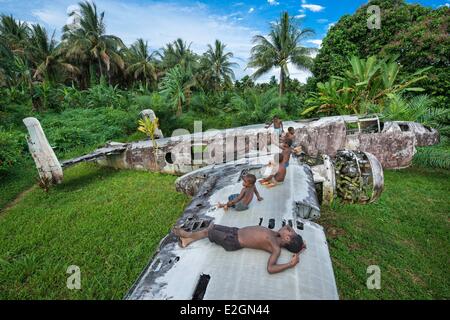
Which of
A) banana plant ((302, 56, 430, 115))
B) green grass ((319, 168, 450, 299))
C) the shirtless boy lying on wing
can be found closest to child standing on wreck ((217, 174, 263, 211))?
the shirtless boy lying on wing

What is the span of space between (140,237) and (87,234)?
1.59m

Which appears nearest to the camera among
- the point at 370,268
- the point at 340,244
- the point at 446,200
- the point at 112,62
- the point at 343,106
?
the point at 370,268

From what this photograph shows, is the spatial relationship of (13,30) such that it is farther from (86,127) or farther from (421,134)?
(421,134)

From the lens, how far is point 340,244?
654 centimetres

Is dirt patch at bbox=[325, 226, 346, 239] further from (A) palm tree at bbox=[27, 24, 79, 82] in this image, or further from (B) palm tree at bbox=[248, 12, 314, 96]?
(A) palm tree at bbox=[27, 24, 79, 82]

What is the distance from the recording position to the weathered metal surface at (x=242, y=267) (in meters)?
3.34

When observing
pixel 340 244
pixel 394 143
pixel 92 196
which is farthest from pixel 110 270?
pixel 394 143

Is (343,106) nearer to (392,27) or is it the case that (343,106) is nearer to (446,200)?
(446,200)

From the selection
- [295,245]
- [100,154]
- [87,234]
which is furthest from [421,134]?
[100,154]

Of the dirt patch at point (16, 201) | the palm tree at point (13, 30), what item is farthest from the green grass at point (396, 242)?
the palm tree at point (13, 30)

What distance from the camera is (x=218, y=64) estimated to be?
36094 mm

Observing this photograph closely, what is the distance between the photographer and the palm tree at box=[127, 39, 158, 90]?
38.5 m

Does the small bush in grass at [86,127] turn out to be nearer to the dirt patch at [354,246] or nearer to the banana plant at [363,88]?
the banana plant at [363,88]
